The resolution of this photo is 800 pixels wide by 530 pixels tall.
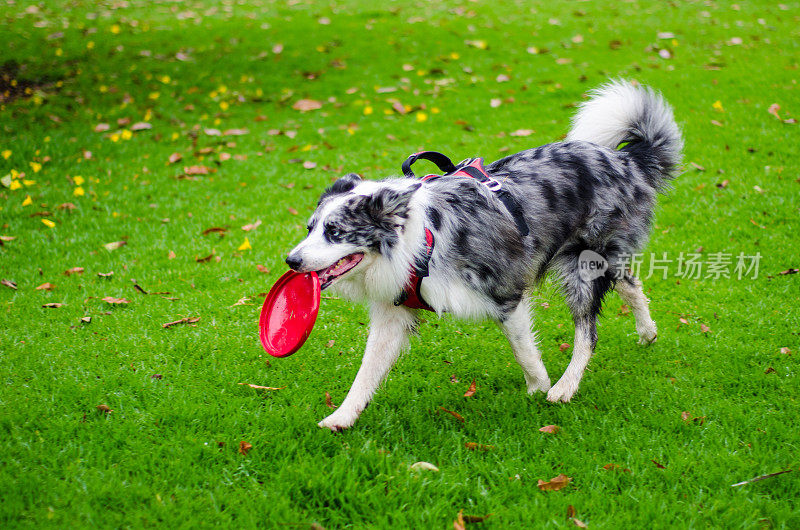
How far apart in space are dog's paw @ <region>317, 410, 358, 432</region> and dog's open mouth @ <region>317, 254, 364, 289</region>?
2.50 feet

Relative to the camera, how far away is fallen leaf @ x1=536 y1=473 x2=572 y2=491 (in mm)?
3066

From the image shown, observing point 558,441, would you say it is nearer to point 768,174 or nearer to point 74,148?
point 768,174

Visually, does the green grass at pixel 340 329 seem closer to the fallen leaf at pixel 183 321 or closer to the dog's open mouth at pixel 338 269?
the fallen leaf at pixel 183 321

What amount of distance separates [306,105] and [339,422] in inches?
281

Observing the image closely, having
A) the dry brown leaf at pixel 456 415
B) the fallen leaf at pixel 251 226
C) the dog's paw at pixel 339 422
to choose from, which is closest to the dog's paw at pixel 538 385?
the dry brown leaf at pixel 456 415

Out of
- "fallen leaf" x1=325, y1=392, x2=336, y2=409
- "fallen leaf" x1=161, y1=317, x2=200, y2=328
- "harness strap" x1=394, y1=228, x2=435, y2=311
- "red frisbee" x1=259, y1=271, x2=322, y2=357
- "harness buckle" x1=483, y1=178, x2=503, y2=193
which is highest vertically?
"harness buckle" x1=483, y1=178, x2=503, y2=193

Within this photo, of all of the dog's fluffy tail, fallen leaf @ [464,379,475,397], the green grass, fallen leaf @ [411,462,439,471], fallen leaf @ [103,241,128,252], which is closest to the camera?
the green grass

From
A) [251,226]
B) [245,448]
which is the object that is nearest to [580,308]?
[245,448]

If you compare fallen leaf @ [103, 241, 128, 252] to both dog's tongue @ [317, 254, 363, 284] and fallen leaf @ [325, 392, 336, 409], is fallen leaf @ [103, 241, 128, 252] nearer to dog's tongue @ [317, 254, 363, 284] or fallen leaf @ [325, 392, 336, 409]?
fallen leaf @ [325, 392, 336, 409]

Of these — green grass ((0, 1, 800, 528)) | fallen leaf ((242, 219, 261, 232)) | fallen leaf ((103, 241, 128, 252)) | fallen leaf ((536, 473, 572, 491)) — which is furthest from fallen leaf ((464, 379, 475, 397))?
fallen leaf ((103, 241, 128, 252))

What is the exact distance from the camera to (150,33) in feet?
40.7

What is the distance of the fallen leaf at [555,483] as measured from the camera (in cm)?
307

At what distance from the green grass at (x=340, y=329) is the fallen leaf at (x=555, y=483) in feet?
0.15

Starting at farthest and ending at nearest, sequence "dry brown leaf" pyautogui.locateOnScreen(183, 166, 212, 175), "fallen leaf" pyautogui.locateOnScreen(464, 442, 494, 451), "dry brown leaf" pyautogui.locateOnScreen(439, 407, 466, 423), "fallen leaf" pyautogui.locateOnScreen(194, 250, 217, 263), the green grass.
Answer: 1. "dry brown leaf" pyautogui.locateOnScreen(183, 166, 212, 175)
2. "fallen leaf" pyautogui.locateOnScreen(194, 250, 217, 263)
3. "dry brown leaf" pyautogui.locateOnScreen(439, 407, 466, 423)
4. "fallen leaf" pyautogui.locateOnScreen(464, 442, 494, 451)
5. the green grass
